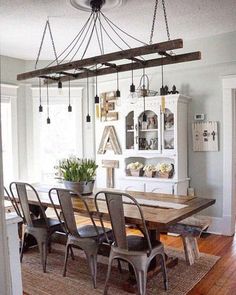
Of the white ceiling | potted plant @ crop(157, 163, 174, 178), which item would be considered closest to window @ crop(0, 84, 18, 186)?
the white ceiling

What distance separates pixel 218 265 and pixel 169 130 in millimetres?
1976

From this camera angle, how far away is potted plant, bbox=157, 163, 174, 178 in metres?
4.47

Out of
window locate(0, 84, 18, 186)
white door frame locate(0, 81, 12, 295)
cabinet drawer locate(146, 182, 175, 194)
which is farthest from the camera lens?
window locate(0, 84, 18, 186)

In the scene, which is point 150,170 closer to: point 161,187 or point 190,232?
point 161,187

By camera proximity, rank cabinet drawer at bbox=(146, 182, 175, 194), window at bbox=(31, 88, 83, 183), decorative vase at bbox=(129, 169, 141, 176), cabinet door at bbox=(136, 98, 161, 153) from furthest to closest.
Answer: window at bbox=(31, 88, 83, 183) → decorative vase at bbox=(129, 169, 141, 176) → cabinet door at bbox=(136, 98, 161, 153) → cabinet drawer at bbox=(146, 182, 175, 194)

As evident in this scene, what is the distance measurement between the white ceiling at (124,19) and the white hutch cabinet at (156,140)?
94 cm

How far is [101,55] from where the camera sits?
2879mm

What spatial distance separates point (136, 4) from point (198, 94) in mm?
1817

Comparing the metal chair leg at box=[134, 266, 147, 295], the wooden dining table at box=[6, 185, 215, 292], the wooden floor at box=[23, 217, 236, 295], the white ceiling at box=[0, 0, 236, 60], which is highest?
the white ceiling at box=[0, 0, 236, 60]

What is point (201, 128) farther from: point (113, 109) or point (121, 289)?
point (121, 289)

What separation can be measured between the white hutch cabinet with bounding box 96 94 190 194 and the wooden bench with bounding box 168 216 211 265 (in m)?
1.06

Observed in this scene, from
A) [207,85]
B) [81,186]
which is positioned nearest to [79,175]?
[81,186]

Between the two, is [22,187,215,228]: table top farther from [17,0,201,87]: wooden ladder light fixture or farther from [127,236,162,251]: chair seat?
[17,0,201,87]: wooden ladder light fixture

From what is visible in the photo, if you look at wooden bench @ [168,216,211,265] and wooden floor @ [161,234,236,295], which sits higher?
wooden bench @ [168,216,211,265]
